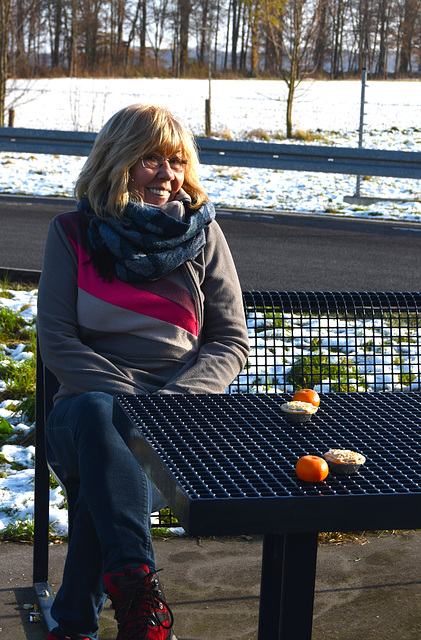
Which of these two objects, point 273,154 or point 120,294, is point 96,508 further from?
point 273,154

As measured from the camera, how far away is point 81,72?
4762 centimetres

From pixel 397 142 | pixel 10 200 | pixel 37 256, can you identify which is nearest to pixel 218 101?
pixel 397 142

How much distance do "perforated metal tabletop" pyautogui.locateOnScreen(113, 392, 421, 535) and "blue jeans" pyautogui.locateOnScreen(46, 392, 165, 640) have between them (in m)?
0.13

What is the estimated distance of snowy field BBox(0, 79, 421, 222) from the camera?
13.8m

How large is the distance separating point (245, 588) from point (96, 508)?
3.22 feet

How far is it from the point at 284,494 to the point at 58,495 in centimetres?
210

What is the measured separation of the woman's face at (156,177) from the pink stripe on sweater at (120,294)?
318mm

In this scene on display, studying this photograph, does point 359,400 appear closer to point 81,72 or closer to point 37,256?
point 37,256

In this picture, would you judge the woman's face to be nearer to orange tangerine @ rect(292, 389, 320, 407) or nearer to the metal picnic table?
the metal picnic table

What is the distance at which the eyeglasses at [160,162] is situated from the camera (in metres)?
2.85

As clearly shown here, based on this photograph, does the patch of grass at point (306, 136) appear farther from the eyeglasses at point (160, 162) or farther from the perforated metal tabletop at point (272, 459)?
the perforated metal tabletop at point (272, 459)

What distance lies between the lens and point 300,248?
30.7ft

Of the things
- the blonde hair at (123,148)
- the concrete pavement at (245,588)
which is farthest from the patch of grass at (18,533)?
the blonde hair at (123,148)

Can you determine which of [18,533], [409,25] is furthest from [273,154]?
[409,25]
